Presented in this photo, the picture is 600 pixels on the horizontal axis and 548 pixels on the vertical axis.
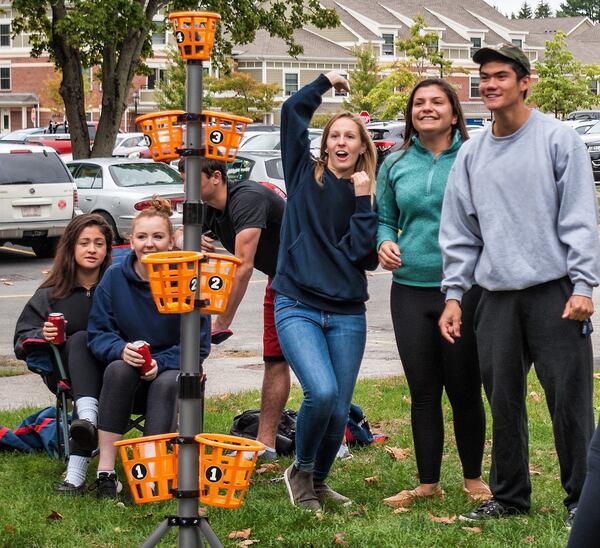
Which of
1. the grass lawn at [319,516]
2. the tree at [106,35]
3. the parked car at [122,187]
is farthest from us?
the tree at [106,35]

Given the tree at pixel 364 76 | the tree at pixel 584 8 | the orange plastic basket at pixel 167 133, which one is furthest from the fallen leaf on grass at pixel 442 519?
the tree at pixel 584 8

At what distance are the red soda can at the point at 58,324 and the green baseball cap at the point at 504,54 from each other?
8.70 ft

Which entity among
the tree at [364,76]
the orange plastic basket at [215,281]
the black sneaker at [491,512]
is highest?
the tree at [364,76]

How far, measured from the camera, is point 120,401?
613 centimetres

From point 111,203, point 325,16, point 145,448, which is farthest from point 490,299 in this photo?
point 325,16

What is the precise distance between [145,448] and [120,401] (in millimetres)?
1855

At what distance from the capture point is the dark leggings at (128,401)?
20.1 ft

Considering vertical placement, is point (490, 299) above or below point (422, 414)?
above

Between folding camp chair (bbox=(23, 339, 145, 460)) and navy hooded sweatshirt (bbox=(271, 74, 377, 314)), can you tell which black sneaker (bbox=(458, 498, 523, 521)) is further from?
folding camp chair (bbox=(23, 339, 145, 460))

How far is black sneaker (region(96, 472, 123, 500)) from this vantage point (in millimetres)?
6047

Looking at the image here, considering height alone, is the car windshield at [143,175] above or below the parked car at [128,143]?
above

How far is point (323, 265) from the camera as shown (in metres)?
5.61

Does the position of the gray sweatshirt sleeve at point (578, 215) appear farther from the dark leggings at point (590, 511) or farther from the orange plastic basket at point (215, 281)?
the orange plastic basket at point (215, 281)

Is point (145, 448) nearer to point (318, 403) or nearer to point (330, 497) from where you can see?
point (318, 403)
